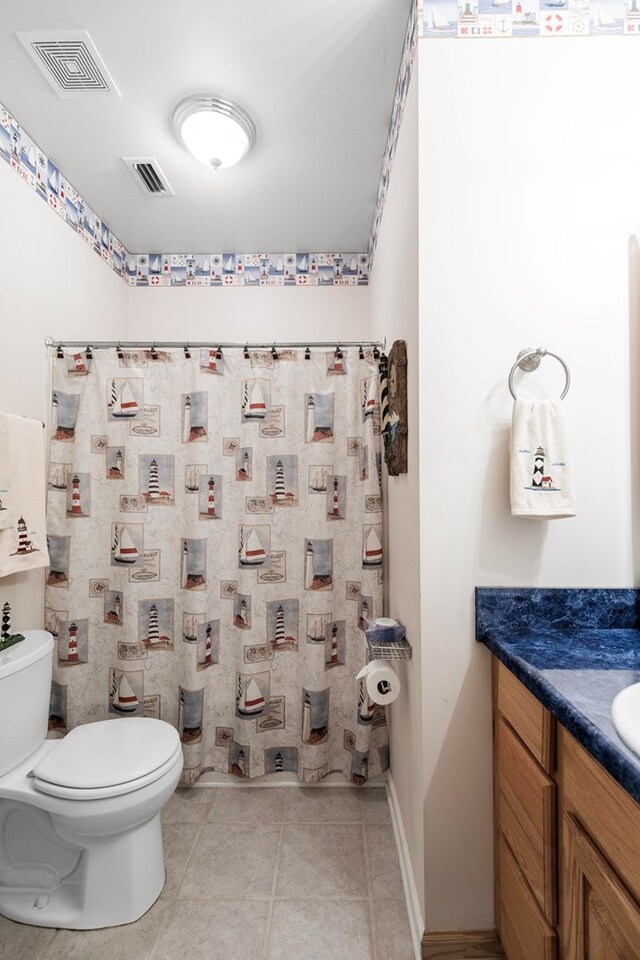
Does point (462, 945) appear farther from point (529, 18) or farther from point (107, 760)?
point (529, 18)

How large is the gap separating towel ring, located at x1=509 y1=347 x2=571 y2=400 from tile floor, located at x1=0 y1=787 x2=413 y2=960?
5.05 feet

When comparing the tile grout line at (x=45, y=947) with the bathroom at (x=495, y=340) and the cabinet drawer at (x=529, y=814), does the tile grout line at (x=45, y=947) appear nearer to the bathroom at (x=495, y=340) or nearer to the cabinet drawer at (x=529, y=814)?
the bathroom at (x=495, y=340)

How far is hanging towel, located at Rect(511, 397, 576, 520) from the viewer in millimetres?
1199

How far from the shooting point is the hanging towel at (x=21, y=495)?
5.26ft

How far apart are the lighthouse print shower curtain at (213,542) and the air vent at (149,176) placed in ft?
2.58

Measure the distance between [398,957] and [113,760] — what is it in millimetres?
957

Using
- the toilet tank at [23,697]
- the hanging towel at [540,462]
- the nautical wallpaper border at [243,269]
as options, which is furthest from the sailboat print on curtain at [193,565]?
the nautical wallpaper border at [243,269]

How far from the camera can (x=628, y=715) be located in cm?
76

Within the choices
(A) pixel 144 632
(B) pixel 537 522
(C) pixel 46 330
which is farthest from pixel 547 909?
(C) pixel 46 330

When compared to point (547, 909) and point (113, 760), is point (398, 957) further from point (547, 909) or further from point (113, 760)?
point (113, 760)

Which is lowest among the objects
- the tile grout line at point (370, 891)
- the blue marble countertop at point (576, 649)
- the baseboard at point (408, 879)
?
the tile grout line at point (370, 891)

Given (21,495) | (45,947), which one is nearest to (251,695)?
(45,947)

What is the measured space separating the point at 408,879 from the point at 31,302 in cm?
238

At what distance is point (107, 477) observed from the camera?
2039 mm
